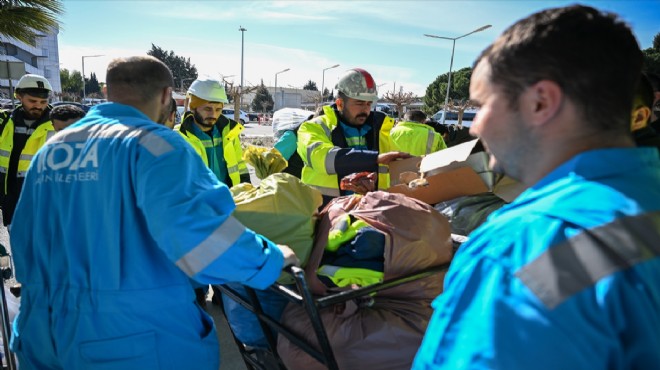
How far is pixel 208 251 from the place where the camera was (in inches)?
52.1

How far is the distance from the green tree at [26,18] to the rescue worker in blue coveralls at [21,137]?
5301 millimetres

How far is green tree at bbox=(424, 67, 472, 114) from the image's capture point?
146 feet

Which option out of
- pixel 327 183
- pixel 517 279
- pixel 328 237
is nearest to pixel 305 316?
pixel 328 237

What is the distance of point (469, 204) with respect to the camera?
2.47 m

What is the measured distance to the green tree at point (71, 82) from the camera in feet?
227

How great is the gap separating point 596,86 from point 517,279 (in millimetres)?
359

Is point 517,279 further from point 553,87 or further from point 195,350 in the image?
point 195,350

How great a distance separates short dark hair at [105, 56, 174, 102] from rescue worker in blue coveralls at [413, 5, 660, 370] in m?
1.25

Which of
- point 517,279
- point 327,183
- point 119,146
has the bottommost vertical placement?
point 327,183

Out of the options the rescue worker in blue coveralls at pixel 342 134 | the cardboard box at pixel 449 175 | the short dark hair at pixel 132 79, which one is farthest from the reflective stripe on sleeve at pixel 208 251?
the rescue worker in blue coveralls at pixel 342 134

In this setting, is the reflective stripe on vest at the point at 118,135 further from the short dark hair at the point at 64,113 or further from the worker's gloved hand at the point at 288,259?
the short dark hair at the point at 64,113

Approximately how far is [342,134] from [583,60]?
8.42ft

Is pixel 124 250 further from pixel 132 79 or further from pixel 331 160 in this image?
pixel 331 160

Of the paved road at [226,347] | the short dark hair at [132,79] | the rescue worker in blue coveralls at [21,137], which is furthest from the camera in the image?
the rescue worker in blue coveralls at [21,137]
